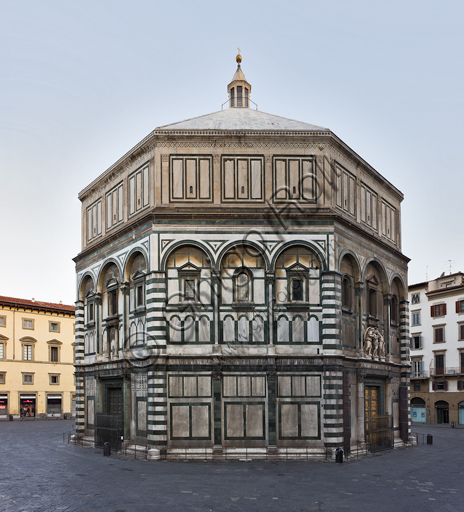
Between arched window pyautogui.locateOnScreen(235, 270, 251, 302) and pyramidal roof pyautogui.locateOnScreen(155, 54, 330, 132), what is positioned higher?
pyramidal roof pyautogui.locateOnScreen(155, 54, 330, 132)

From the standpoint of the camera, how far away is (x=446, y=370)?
6025cm

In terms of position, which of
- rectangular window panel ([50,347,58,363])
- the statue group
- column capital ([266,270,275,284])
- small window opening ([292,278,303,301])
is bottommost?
rectangular window panel ([50,347,58,363])

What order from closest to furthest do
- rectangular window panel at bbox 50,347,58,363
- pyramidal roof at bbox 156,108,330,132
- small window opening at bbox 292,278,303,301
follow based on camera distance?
small window opening at bbox 292,278,303,301, pyramidal roof at bbox 156,108,330,132, rectangular window panel at bbox 50,347,58,363

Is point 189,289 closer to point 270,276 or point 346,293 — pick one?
point 270,276

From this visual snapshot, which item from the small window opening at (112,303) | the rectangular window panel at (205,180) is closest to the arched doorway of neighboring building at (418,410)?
the small window opening at (112,303)

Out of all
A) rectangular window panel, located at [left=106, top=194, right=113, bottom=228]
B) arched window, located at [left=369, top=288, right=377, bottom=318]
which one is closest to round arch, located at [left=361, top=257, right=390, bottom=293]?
arched window, located at [left=369, top=288, right=377, bottom=318]

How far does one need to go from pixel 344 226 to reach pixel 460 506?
1506 centimetres

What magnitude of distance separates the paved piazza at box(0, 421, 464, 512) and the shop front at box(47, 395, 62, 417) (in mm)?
42370

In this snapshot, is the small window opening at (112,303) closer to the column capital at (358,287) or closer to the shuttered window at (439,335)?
the column capital at (358,287)

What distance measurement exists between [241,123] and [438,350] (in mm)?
39537

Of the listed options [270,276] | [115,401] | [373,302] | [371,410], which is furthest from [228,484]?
[373,302]

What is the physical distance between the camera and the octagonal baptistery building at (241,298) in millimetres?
27703

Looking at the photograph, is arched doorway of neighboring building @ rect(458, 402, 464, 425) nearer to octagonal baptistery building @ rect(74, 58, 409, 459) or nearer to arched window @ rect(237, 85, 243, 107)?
octagonal baptistery building @ rect(74, 58, 409, 459)

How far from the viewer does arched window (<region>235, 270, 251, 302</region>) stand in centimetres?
2883
